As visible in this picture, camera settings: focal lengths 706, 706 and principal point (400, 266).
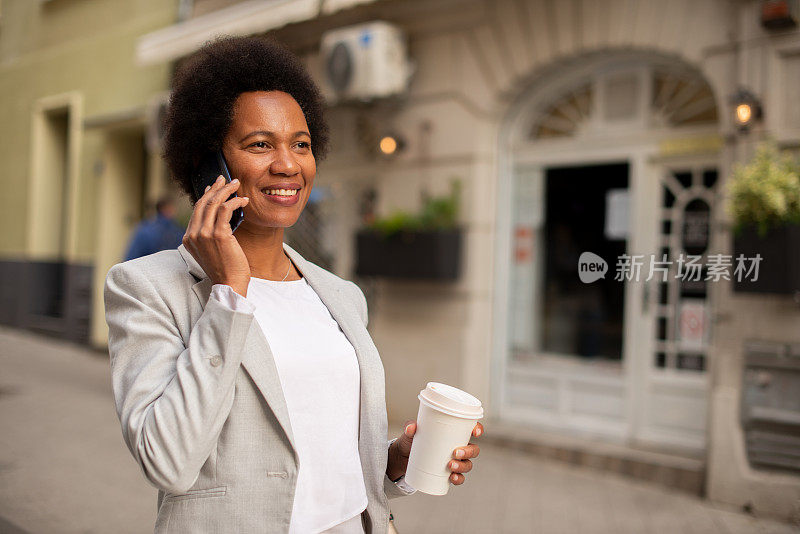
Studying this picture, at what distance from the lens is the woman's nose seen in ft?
5.29

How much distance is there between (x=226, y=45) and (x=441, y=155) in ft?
15.5

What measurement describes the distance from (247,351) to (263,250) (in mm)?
343

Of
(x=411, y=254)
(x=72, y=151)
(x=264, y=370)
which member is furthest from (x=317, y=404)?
(x=72, y=151)

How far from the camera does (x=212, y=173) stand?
165 centimetres

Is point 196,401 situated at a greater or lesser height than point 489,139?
lesser

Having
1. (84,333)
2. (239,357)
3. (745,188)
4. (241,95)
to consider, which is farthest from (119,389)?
(84,333)

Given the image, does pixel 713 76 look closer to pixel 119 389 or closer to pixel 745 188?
pixel 745 188

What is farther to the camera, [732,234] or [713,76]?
[713,76]

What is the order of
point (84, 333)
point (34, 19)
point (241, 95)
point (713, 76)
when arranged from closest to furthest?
1. point (241, 95)
2. point (713, 76)
3. point (84, 333)
4. point (34, 19)

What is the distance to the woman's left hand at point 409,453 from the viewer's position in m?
1.60

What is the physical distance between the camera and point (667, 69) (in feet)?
18.0

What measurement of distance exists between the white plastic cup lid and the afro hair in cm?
76

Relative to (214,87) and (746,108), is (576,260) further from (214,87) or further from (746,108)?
(214,87)

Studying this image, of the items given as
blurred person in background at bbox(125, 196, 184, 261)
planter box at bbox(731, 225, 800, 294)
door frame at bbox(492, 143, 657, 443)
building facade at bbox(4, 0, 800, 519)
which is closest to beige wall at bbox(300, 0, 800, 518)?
building facade at bbox(4, 0, 800, 519)
